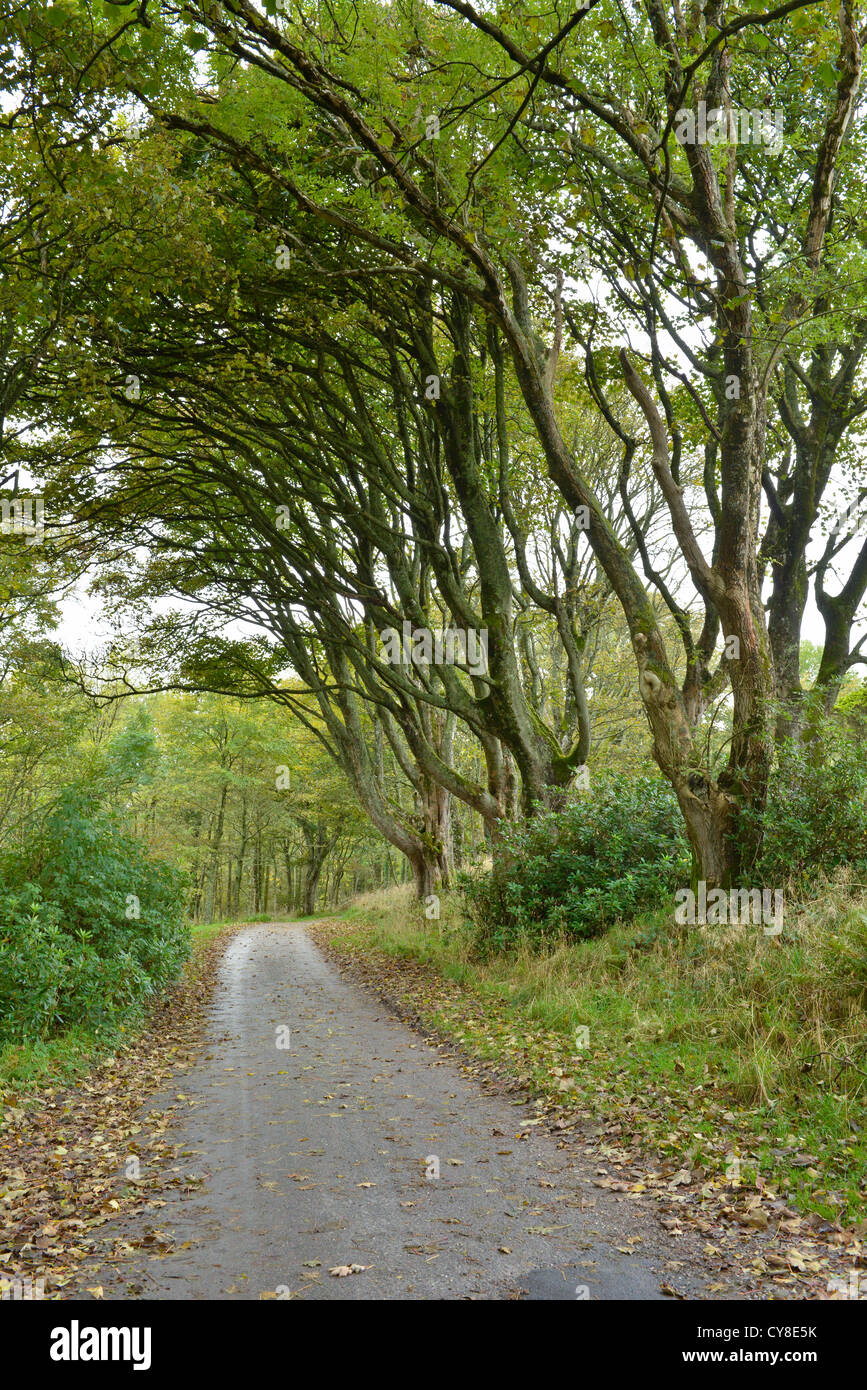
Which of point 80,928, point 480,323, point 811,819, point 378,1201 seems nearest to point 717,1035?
point 811,819

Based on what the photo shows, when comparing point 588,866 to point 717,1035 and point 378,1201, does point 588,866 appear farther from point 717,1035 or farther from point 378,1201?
point 378,1201

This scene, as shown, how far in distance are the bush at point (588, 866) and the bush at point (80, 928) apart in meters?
4.40

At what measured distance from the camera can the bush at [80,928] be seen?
24.7ft

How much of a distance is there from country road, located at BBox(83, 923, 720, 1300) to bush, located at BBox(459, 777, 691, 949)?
9.31 feet

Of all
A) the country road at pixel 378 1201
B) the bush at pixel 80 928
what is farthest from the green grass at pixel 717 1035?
the bush at pixel 80 928

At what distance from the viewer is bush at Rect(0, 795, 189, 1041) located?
297 inches

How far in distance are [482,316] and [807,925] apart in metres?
9.64

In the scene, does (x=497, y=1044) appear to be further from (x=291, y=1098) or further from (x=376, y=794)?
(x=376, y=794)

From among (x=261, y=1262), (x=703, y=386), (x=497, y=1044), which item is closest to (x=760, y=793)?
(x=497, y=1044)

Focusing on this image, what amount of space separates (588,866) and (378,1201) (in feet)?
20.6

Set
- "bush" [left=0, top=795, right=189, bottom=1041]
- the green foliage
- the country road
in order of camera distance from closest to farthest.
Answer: the country road → "bush" [left=0, top=795, right=189, bottom=1041] → the green foliage

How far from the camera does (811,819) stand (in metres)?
8.16

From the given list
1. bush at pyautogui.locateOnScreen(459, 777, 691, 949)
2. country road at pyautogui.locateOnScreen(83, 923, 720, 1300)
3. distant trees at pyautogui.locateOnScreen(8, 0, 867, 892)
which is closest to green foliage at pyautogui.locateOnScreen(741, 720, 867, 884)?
distant trees at pyautogui.locateOnScreen(8, 0, 867, 892)

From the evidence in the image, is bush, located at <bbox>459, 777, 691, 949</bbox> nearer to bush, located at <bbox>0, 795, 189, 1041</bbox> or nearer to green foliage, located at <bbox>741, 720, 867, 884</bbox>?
green foliage, located at <bbox>741, 720, 867, 884</bbox>
